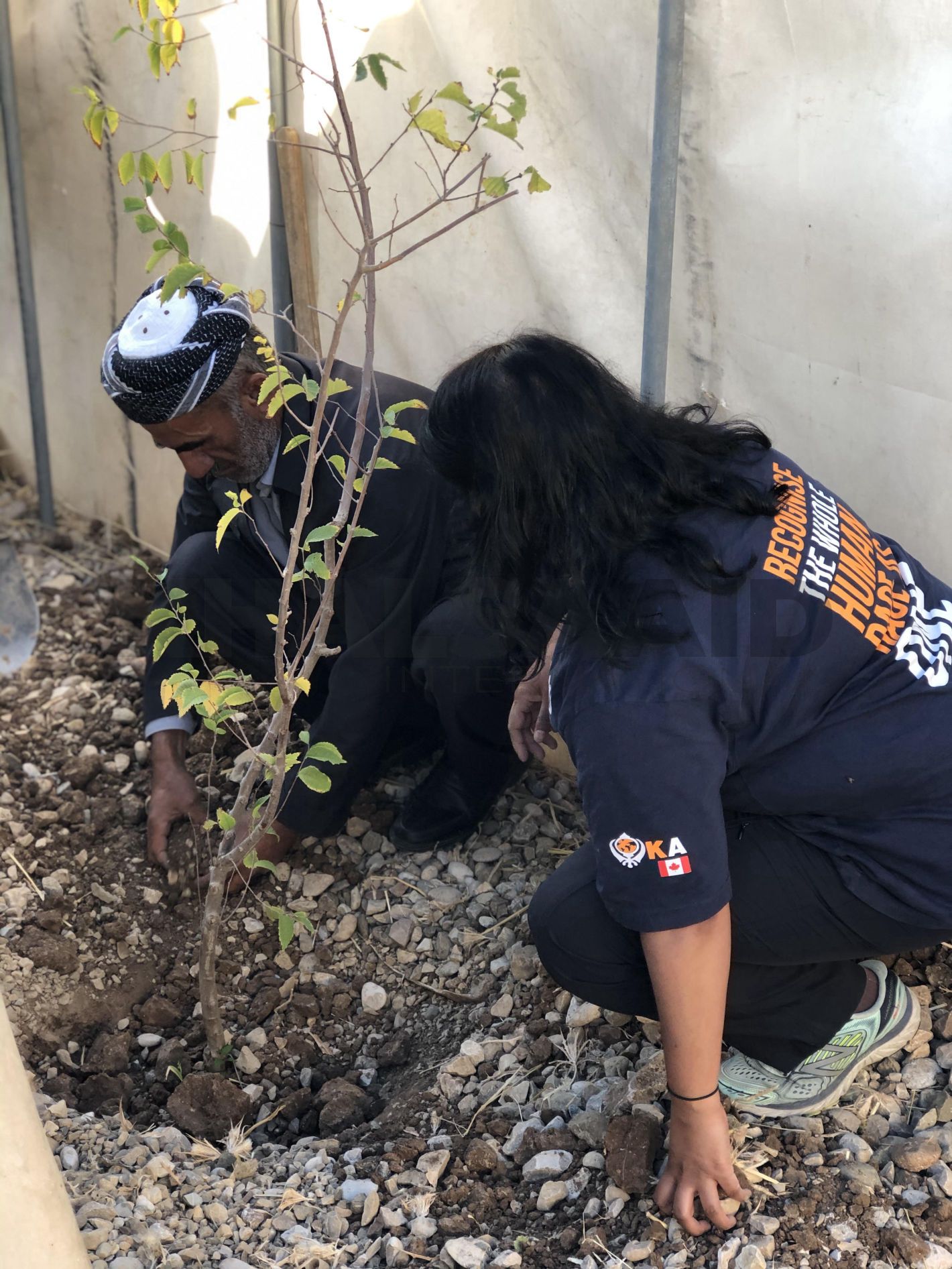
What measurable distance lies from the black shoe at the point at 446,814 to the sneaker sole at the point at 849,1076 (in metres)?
0.84

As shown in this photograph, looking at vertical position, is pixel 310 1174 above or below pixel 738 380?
below

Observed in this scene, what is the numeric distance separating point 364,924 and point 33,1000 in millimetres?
621

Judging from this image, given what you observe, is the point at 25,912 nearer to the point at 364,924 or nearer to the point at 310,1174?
the point at 364,924

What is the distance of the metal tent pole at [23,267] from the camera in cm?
329

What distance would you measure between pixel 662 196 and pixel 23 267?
7.06 feet

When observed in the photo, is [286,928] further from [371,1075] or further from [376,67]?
[376,67]

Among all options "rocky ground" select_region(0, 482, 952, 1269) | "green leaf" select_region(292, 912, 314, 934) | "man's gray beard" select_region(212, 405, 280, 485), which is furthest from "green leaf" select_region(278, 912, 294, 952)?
"man's gray beard" select_region(212, 405, 280, 485)

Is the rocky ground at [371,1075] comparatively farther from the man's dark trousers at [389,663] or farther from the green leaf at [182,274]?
the green leaf at [182,274]

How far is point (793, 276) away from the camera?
1990 mm

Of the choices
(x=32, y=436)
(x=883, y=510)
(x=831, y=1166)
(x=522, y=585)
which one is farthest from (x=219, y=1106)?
(x=32, y=436)

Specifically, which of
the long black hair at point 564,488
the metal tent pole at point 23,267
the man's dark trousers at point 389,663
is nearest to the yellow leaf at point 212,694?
the long black hair at point 564,488

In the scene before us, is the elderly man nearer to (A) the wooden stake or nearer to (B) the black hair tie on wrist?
(A) the wooden stake

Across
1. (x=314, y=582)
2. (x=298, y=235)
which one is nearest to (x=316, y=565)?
(x=314, y=582)

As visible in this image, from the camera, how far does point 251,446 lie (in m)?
2.23
